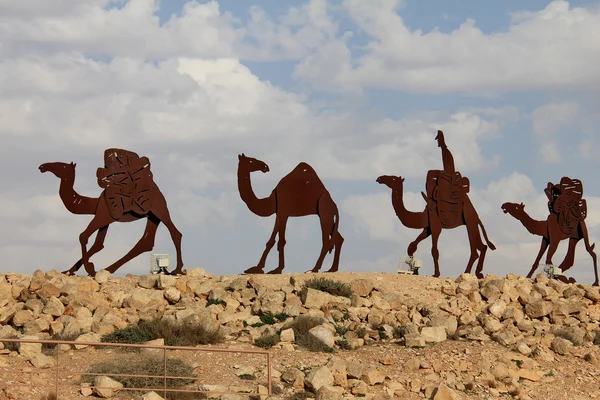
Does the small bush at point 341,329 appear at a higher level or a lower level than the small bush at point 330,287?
lower

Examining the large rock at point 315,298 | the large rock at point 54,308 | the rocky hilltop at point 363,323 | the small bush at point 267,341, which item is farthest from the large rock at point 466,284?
the large rock at point 54,308

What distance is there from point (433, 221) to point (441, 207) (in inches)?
17.8

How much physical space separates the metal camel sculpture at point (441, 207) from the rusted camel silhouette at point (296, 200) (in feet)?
7.19

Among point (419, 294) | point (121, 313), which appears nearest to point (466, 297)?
point (419, 294)

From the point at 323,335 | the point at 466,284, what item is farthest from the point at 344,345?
the point at 466,284

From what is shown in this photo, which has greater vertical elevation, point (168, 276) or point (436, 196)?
point (436, 196)

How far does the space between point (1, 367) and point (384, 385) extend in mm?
6994

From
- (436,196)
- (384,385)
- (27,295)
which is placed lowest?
(384,385)

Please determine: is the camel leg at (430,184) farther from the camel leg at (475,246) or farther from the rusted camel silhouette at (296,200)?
the rusted camel silhouette at (296,200)

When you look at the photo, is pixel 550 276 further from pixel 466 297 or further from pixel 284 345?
pixel 284 345

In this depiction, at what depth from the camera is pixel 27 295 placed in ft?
72.9

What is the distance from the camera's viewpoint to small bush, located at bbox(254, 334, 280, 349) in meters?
20.0

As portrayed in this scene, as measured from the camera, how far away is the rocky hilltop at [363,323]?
18828 mm

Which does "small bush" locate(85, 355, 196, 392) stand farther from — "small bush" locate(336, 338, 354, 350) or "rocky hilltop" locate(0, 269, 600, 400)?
"small bush" locate(336, 338, 354, 350)
